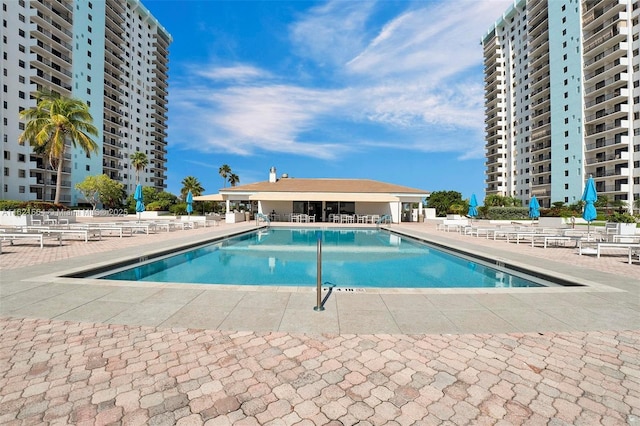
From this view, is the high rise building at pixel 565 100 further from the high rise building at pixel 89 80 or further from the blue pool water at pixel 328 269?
the high rise building at pixel 89 80

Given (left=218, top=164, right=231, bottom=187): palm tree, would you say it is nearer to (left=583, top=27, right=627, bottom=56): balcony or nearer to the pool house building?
the pool house building

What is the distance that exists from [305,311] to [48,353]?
3000 mm

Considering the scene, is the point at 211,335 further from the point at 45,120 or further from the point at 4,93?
the point at 4,93

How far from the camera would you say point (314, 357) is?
3191 millimetres

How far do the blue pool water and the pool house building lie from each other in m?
15.4

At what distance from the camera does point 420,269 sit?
1002 cm

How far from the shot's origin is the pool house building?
2962cm

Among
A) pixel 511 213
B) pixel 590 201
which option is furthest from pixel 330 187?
pixel 511 213

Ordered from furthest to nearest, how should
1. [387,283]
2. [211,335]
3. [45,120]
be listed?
[45,120] < [387,283] < [211,335]

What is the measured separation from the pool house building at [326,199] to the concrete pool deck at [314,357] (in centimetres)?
2371

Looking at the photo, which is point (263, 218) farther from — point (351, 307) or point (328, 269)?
point (351, 307)

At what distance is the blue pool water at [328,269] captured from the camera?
26.5ft

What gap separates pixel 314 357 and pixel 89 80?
71503 millimetres

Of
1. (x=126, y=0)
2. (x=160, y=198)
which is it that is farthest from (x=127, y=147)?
(x=126, y=0)
